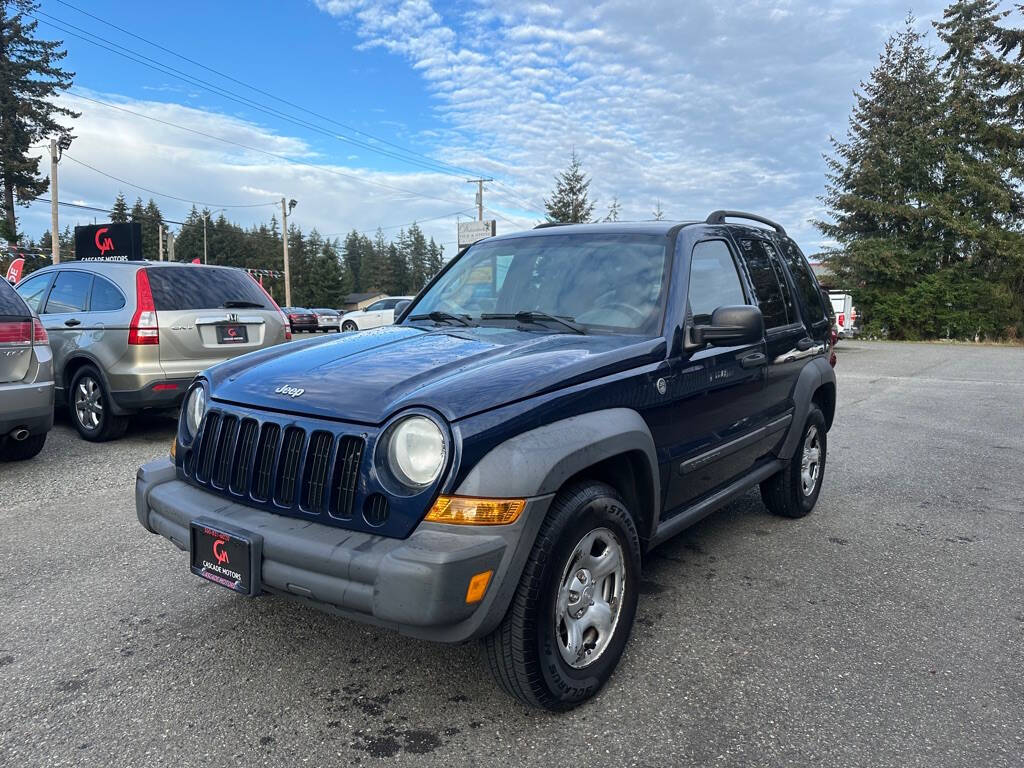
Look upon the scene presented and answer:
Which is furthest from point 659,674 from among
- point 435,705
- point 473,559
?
point 473,559

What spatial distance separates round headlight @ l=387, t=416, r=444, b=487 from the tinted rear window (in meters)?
4.78

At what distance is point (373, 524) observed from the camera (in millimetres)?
2256

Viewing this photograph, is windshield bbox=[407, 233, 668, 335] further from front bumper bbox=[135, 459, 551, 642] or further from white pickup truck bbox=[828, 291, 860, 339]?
white pickup truck bbox=[828, 291, 860, 339]

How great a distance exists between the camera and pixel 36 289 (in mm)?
7559

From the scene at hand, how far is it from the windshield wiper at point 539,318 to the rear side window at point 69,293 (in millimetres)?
5323

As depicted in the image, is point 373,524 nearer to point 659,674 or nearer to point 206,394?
point 206,394

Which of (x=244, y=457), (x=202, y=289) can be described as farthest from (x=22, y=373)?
(x=244, y=457)

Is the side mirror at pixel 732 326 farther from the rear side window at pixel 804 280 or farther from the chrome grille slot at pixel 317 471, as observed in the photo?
the rear side window at pixel 804 280

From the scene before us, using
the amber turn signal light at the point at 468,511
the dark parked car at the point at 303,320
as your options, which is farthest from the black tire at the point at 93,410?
the dark parked car at the point at 303,320

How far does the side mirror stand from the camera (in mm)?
3066

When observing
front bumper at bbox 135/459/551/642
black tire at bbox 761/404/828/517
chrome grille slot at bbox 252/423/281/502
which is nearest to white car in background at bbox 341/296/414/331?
black tire at bbox 761/404/828/517

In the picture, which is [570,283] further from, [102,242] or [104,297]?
[102,242]

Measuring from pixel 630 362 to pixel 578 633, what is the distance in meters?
1.03

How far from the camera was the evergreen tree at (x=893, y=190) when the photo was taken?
3175 cm
